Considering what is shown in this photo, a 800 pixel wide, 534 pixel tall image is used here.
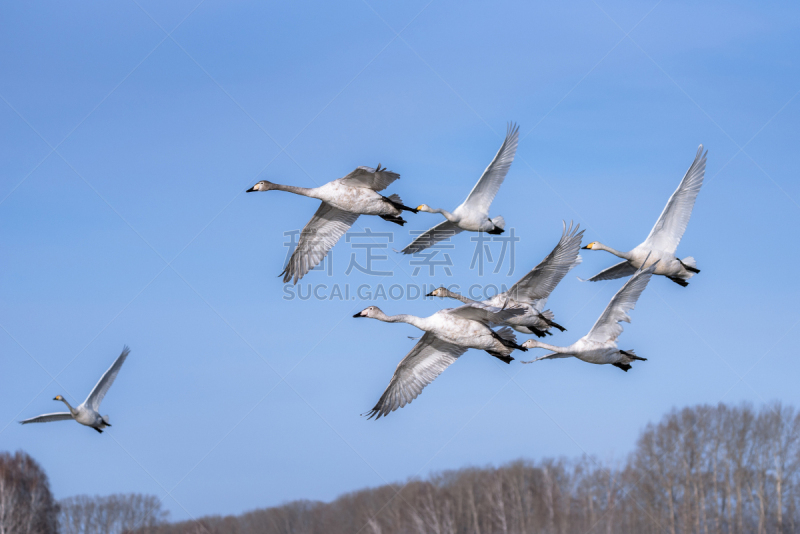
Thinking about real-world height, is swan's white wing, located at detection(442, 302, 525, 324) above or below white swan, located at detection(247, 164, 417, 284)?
below

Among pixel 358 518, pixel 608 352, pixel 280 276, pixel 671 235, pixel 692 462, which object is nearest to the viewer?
pixel 608 352

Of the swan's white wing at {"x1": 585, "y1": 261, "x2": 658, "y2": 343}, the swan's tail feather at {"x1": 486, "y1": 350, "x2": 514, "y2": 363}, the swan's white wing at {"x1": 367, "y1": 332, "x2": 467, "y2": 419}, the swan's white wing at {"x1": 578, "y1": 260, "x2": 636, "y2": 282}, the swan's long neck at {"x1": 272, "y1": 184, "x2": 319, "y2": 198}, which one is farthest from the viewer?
the swan's white wing at {"x1": 578, "y1": 260, "x2": 636, "y2": 282}

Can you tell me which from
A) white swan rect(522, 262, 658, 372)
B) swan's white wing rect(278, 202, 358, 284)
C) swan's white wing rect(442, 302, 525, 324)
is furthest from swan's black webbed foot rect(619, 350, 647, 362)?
swan's white wing rect(278, 202, 358, 284)

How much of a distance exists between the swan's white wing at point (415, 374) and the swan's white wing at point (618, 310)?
11.3 feet

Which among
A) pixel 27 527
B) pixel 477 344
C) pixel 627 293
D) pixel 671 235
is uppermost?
pixel 671 235

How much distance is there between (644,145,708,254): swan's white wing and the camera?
24969 millimetres

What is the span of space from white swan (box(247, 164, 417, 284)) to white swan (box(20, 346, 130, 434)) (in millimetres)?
8024

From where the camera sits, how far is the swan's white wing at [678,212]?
81.9 ft

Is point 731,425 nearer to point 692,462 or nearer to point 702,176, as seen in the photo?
point 692,462

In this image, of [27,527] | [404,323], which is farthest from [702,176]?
[27,527]

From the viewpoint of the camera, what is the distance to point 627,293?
23.4m

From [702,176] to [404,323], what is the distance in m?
9.27

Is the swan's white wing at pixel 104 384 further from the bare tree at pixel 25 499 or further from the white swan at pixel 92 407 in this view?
the bare tree at pixel 25 499

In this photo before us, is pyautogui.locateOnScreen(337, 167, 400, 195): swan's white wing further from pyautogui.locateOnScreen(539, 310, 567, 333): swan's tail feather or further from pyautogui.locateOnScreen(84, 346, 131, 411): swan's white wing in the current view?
pyautogui.locateOnScreen(84, 346, 131, 411): swan's white wing
